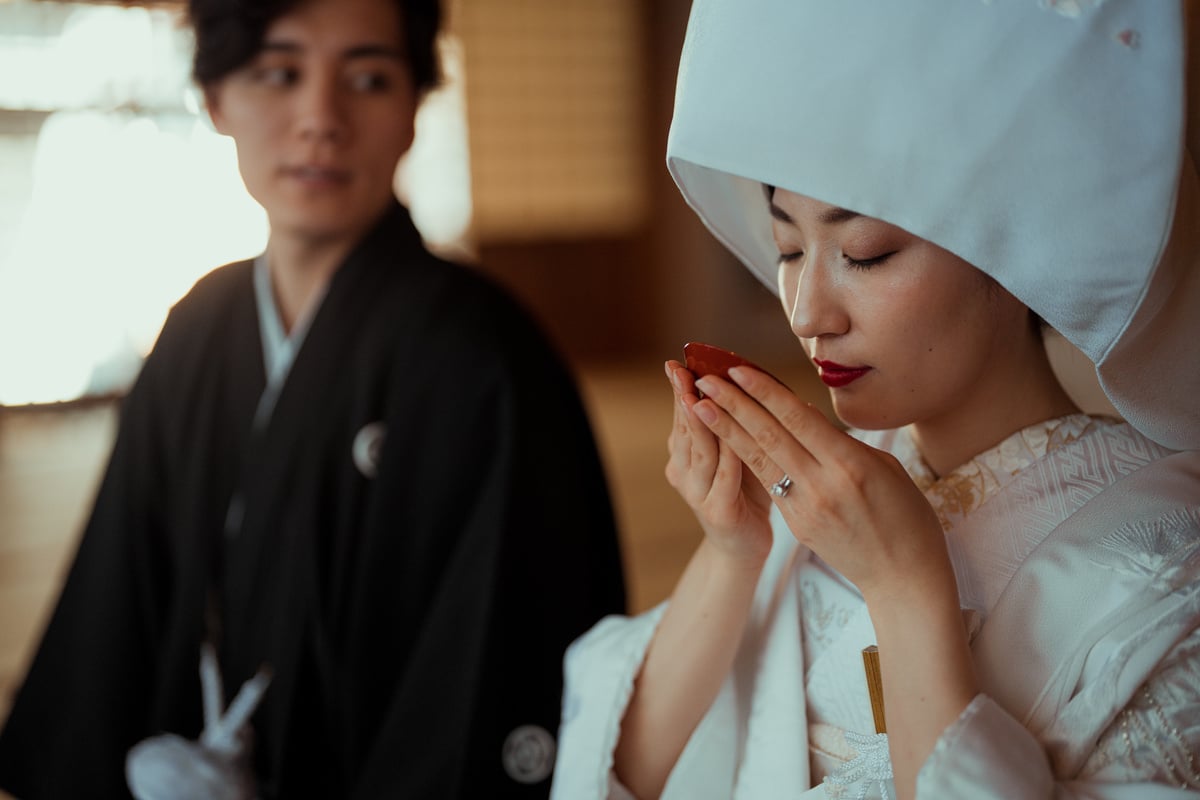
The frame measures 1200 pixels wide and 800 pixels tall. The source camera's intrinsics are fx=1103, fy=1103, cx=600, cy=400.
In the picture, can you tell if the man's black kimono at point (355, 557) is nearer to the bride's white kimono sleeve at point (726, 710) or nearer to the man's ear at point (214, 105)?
the man's ear at point (214, 105)

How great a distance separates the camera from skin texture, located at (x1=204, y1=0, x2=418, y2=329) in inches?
61.0

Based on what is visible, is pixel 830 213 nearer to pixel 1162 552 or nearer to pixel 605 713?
pixel 1162 552

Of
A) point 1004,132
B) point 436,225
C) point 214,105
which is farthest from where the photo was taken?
point 436,225

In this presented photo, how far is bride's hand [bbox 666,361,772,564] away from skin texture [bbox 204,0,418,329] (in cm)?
89

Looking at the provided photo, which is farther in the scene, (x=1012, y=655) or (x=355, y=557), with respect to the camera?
(x=355, y=557)

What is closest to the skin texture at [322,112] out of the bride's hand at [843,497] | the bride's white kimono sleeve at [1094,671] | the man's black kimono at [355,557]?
the man's black kimono at [355,557]

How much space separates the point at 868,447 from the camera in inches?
30.4

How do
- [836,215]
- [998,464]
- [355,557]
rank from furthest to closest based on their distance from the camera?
[355,557] → [998,464] → [836,215]

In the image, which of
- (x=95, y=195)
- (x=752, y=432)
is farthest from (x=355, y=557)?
(x=95, y=195)

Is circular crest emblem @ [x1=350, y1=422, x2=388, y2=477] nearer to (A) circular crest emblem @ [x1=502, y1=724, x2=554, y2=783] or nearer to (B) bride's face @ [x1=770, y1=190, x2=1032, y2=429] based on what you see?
(A) circular crest emblem @ [x1=502, y1=724, x2=554, y2=783]

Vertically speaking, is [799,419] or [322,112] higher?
[322,112]

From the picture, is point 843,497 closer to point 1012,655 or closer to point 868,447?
point 868,447

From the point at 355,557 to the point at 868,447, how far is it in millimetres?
922

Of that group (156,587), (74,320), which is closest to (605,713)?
(156,587)
